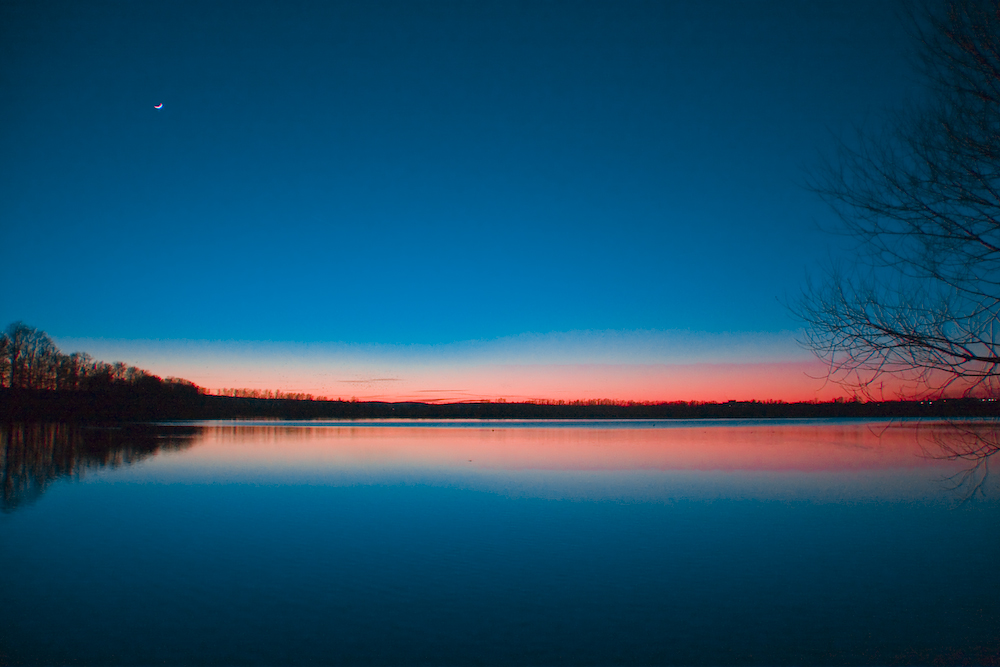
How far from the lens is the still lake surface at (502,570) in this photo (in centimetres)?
514

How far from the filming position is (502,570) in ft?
24.0

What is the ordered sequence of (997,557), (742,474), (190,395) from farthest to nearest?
1. (190,395)
2. (742,474)
3. (997,557)

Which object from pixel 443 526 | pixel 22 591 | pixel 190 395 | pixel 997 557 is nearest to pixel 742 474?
pixel 997 557

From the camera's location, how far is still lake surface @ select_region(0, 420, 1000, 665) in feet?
16.9

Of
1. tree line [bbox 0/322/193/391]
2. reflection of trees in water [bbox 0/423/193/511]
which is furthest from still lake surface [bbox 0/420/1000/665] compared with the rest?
tree line [bbox 0/322/193/391]

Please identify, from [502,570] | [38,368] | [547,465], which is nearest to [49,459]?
[547,465]

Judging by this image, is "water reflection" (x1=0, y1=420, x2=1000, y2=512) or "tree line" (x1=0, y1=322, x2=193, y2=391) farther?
"tree line" (x1=0, y1=322, x2=193, y2=391)

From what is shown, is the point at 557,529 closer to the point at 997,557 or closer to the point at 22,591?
the point at 997,557

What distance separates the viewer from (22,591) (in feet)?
21.2

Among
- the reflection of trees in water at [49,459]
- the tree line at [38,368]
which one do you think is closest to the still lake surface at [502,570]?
the reflection of trees in water at [49,459]

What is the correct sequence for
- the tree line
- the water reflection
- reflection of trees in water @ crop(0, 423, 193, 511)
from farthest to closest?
1. the tree line
2. the water reflection
3. reflection of trees in water @ crop(0, 423, 193, 511)

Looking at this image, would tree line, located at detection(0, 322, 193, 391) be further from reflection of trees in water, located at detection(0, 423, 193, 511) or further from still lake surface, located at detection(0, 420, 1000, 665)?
still lake surface, located at detection(0, 420, 1000, 665)

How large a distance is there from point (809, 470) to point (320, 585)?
605 inches

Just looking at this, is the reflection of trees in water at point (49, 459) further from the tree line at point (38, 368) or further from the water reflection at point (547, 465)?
the tree line at point (38, 368)
